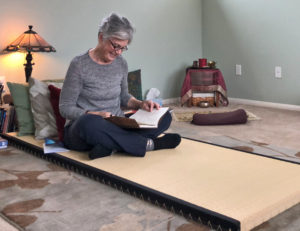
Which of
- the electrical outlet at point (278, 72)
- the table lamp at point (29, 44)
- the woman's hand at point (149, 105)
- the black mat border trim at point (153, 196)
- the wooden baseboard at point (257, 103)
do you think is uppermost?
the table lamp at point (29, 44)

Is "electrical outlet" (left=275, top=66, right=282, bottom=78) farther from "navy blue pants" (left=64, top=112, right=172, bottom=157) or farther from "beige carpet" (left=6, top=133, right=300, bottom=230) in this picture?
"navy blue pants" (left=64, top=112, right=172, bottom=157)

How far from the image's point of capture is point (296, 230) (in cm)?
166

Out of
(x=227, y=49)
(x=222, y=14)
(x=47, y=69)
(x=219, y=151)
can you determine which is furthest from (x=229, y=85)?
(x=219, y=151)

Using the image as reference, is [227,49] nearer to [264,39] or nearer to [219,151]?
[264,39]

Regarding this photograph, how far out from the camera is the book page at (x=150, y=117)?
246 centimetres

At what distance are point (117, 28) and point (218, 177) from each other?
0.97 m

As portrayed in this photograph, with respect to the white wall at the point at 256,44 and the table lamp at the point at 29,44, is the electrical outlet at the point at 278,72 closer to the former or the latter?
the white wall at the point at 256,44

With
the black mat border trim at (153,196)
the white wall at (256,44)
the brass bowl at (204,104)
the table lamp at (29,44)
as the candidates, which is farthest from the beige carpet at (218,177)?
the white wall at (256,44)

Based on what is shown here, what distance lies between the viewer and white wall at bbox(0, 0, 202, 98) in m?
3.74

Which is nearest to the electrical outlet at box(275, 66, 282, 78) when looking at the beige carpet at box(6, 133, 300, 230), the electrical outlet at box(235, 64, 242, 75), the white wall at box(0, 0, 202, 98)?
the electrical outlet at box(235, 64, 242, 75)

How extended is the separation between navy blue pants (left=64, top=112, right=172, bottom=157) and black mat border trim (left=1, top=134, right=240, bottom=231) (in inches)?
5.7

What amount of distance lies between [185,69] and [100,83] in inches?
107

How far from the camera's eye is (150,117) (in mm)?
2492

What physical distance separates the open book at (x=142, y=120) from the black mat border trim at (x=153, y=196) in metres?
0.31
